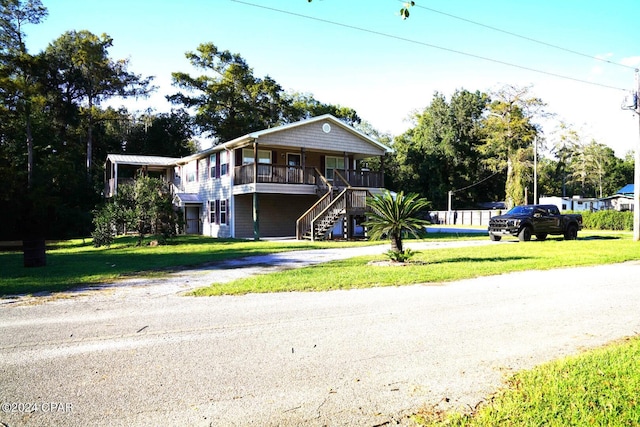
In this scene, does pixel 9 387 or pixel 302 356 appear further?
pixel 302 356

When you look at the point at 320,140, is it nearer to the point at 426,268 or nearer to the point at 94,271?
the point at 426,268

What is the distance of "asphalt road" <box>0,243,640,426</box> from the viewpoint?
364 centimetres

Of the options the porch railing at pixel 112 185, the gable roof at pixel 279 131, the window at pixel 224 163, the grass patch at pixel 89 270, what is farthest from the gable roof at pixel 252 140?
the grass patch at pixel 89 270

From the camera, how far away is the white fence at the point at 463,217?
4656 cm

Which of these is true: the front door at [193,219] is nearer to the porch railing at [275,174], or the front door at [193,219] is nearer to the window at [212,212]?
the window at [212,212]

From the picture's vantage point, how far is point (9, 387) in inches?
158

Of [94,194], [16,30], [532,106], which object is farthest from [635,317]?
[532,106]

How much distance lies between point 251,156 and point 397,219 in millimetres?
16132

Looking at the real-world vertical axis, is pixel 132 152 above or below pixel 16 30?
below

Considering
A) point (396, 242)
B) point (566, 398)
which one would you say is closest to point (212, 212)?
point (396, 242)

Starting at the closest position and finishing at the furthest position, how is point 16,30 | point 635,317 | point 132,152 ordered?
point 635,317
point 16,30
point 132,152

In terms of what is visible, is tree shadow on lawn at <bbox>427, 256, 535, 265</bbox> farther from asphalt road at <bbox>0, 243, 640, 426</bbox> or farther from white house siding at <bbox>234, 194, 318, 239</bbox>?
white house siding at <bbox>234, 194, 318, 239</bbox>

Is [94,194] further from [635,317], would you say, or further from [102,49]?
[635,317]

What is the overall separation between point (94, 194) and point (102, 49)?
46.9 ft
